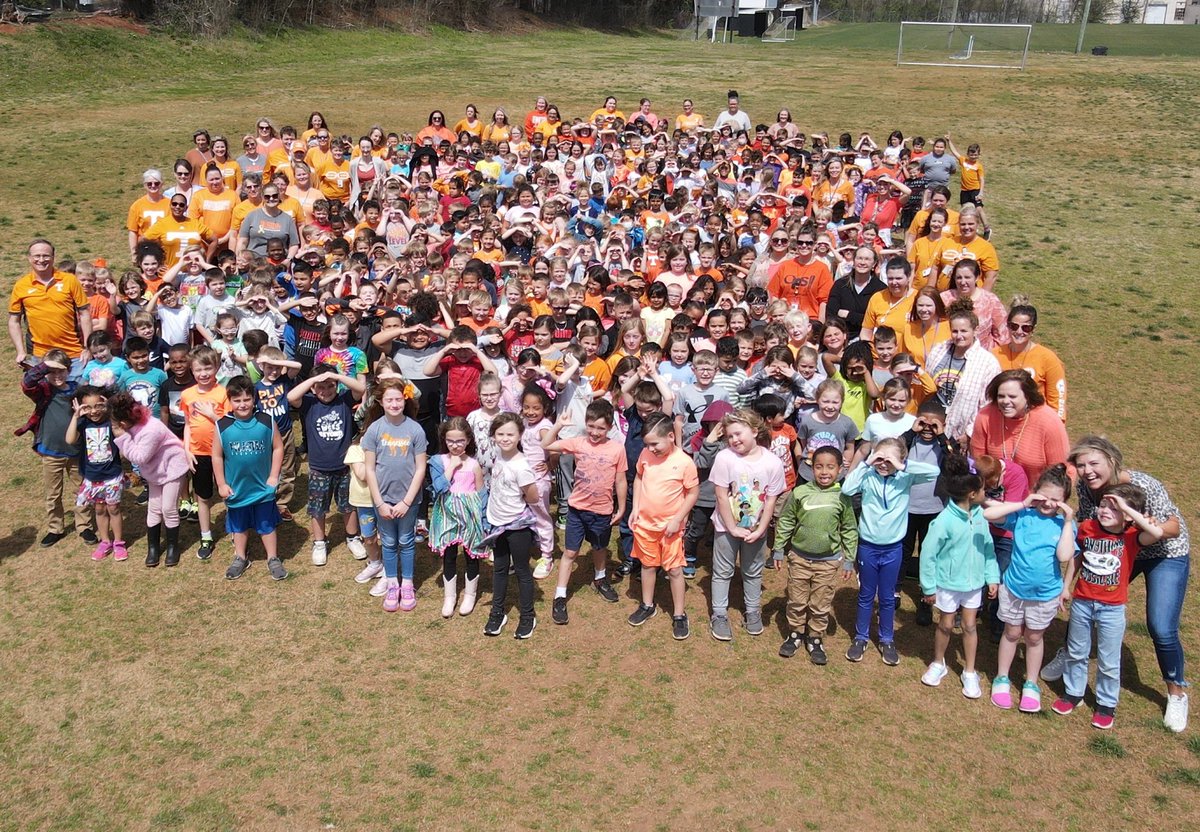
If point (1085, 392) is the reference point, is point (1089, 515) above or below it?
above

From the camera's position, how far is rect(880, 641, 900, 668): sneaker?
6691mm

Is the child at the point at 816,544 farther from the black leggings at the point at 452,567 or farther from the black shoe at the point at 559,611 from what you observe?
the black leggings at the point at 452,567

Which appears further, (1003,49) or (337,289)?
(1003,49)

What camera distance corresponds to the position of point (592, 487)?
7172mm

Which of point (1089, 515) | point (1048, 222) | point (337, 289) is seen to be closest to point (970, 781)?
point (1089, 515)

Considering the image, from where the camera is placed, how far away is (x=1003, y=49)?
43.8 metres

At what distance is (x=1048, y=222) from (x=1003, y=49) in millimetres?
29426

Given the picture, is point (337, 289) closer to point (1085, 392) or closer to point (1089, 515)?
point (1089, 515)

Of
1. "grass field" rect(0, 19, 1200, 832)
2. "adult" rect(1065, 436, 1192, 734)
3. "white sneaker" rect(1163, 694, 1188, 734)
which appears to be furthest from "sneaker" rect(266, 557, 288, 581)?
"white sneaker" rect(1163, 694, 1188, 734)

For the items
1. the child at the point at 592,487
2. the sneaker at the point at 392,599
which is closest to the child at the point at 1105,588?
the child at the point at 592,487

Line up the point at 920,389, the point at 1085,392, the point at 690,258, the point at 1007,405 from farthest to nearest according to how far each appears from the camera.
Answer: the point at 1085,392
the point at 690,258
the point at 920,389
the point at 1007,405

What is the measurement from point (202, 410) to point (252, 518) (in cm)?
100

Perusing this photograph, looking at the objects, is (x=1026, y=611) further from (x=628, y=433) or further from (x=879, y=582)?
(x=628, y=433)

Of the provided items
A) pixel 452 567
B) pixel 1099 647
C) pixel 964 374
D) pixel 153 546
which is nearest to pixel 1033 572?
pixel 1099 647
